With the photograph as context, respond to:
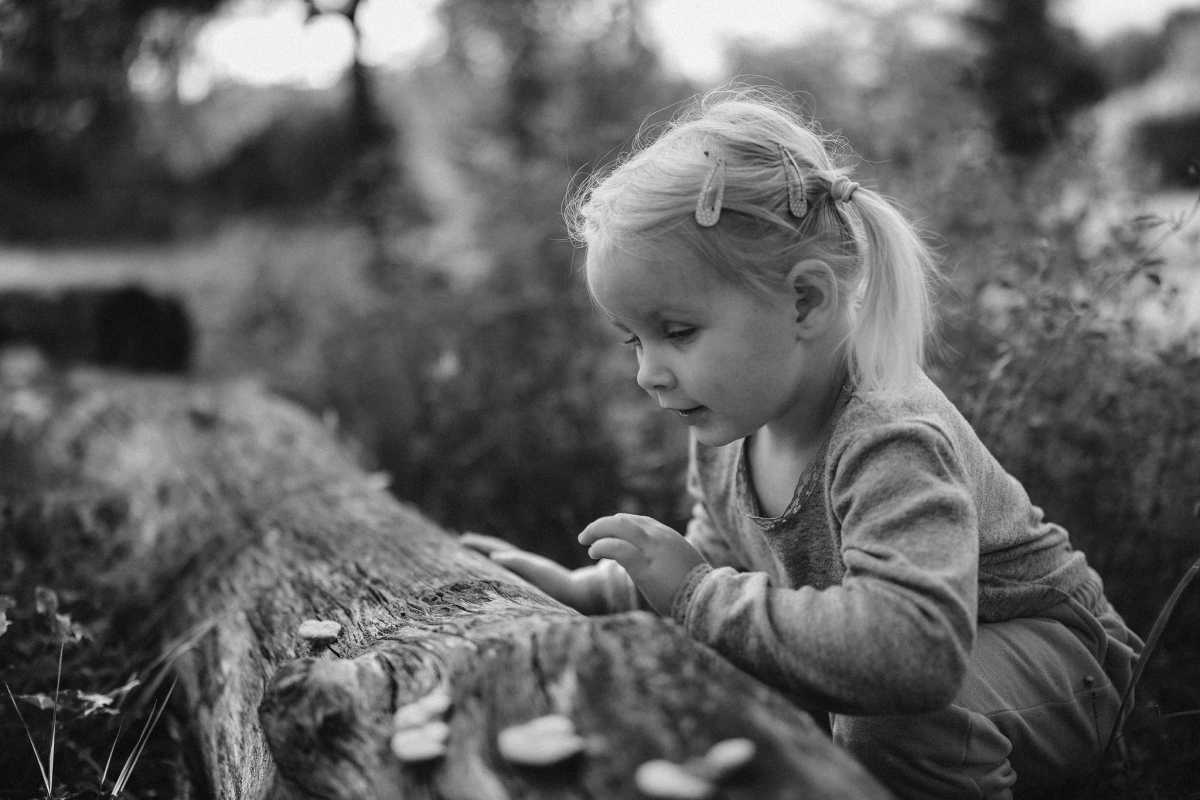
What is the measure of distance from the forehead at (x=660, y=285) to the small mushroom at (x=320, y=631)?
2.83 ft

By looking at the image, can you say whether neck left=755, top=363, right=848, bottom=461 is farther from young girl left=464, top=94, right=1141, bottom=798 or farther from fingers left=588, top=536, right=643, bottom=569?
fingers left=588, top=536, right=643, bottom=569

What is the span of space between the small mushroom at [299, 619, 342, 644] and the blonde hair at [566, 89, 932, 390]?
34.8 inches

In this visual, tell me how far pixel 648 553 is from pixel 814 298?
23.0 inches

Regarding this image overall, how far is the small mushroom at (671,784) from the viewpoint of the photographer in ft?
3.74

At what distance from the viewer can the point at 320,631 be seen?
1.92 m

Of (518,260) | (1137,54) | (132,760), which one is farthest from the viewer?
(1137,54)

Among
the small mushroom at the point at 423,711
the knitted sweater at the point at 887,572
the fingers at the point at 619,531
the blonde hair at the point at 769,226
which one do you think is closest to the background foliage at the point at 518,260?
the knitted sweater at the point at 887,572

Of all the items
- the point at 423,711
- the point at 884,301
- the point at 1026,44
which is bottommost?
the point at 423,711

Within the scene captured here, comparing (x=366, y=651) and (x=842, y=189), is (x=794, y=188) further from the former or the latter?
(x=366, y=651)

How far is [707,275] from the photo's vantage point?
178 cm

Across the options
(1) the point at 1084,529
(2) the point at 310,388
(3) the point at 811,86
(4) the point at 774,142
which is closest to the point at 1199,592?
(1) the point at 1084,529

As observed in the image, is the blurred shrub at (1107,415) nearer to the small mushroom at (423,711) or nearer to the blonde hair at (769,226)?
the blonde hair at (769,226)

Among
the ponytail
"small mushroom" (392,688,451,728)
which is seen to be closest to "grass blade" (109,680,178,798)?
"small mushroom" (392,688,451,728)

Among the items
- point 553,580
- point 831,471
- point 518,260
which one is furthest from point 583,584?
point 518,260
